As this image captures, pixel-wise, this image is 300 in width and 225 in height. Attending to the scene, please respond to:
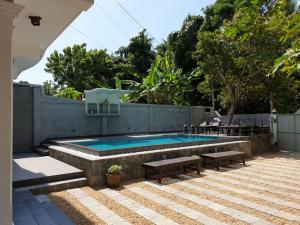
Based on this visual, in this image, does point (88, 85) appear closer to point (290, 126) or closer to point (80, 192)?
point (290, 126)

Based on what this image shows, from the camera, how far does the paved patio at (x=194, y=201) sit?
4941mm

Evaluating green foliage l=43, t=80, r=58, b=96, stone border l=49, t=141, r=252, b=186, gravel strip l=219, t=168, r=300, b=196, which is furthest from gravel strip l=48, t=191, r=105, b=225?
green foliage l=43, t=80, r=58, b=96

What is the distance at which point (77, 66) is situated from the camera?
979 inches

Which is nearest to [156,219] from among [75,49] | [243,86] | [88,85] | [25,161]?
[25,161]

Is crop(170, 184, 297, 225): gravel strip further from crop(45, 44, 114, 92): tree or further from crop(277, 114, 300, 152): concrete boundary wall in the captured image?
crop(45, 44, 114, 92): tree

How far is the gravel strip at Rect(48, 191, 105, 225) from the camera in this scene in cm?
481

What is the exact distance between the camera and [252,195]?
20.7 ft

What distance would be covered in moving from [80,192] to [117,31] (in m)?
11.7

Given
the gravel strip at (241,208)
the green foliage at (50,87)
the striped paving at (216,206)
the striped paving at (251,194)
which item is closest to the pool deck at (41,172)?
the striped paving at (216,206)

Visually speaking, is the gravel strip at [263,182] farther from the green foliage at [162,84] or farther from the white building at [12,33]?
the green foliage at [162,84]

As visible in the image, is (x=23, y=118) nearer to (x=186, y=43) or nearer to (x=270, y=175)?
(x=270, y=175)

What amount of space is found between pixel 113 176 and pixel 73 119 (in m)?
Answer: 7.29

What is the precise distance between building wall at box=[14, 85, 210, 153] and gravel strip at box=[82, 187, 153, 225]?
604cm

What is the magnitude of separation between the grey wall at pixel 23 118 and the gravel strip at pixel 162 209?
6.82m
